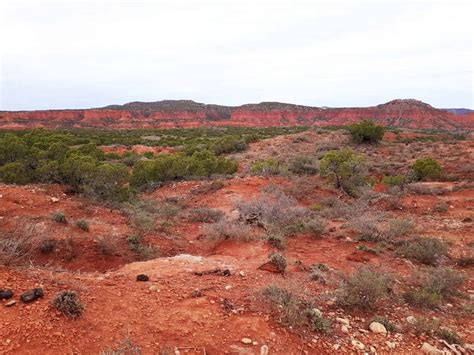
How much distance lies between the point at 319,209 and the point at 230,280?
603cm

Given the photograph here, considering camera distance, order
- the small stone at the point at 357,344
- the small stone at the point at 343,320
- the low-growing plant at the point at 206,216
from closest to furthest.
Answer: the small stone at the point at 357,344, the small stone at the point at 343,320, the low-growing plant at the point at 206,216

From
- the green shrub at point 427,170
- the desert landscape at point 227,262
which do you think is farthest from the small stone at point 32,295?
the green shrub at point 427,170

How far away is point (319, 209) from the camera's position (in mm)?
10273

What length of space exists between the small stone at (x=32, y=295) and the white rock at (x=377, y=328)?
3.59 m

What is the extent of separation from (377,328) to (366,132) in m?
26.3

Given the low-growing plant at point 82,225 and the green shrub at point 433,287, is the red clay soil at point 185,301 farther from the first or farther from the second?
the green shrub at point 433,287

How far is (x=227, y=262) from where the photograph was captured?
577 centimetres

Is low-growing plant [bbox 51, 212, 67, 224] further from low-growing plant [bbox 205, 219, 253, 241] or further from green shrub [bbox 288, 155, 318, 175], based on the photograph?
green shrub [bbox 288, 155, 318, 175]

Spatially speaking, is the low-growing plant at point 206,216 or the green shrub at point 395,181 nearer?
the low-growing plant at point 206,216

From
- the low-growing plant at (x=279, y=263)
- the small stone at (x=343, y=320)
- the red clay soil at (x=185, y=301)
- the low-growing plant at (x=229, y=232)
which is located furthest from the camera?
the low-growing plant at (x=229, y=232)

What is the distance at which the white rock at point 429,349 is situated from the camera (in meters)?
3.62

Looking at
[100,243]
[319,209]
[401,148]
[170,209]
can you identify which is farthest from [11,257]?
[401,148]

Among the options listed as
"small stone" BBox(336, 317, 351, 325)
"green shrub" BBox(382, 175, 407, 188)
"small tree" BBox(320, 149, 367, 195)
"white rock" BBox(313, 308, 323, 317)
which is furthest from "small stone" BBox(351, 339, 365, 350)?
"green shrub" BBox(382, 175, 407, 188)

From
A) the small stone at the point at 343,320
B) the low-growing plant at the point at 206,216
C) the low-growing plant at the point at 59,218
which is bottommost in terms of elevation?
the low-growing plant at the point at 206,216
